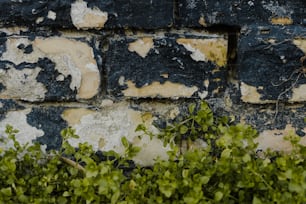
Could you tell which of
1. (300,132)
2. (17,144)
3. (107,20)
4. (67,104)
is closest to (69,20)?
(107,20)

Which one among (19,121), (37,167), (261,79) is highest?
(261,79)

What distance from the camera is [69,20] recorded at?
1722 millimetres

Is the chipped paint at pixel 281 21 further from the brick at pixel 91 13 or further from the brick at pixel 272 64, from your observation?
the brick at pixel 91 13

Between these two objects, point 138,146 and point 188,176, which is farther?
point 138,146

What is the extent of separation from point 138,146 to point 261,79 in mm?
431

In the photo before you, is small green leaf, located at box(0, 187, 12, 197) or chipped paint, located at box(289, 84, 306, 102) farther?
chipped paint, located at box(289, 84, 306, 102)

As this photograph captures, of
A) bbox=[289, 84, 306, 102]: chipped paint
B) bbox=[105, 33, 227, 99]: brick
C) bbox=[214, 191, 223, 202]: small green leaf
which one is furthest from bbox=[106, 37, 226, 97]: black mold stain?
bbox=[214, 191, 223, 202]: small green leaf

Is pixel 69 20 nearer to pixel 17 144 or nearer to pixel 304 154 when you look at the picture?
pixel 17 144

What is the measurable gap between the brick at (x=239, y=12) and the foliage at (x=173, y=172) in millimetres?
257

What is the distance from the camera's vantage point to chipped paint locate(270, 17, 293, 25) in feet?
5.56

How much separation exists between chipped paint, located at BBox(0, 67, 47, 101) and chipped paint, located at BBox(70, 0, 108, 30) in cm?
20

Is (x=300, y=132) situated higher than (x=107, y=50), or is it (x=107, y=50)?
(x=107, y=50)

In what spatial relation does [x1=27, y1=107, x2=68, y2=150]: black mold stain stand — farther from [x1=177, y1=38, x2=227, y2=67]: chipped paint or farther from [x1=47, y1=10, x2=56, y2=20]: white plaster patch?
[x1=177, y1=38, x2=227, y2=67]: chipped paint

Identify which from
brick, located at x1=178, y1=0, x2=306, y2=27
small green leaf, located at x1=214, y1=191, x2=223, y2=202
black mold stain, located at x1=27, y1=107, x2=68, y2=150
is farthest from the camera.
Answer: black mold stain, located at x1=27, y1=107, x2=68, y2=150
